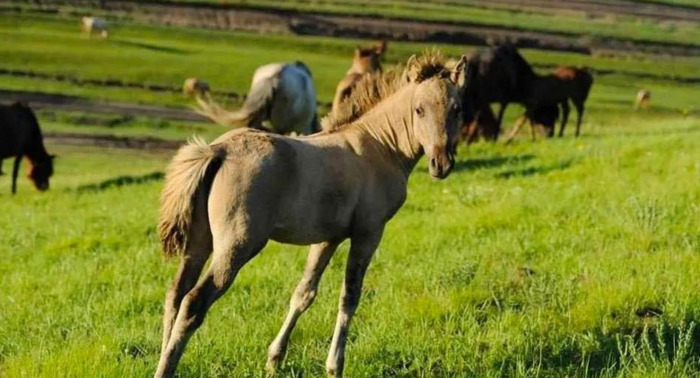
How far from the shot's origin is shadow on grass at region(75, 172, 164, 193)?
22047 mm

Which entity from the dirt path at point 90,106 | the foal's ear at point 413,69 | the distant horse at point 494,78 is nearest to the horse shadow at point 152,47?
the dirt path at point 90,106

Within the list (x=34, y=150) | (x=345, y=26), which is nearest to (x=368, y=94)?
(x=34, y=150)

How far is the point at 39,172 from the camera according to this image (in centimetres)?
2506

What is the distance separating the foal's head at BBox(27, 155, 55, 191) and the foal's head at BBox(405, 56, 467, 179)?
21.0m

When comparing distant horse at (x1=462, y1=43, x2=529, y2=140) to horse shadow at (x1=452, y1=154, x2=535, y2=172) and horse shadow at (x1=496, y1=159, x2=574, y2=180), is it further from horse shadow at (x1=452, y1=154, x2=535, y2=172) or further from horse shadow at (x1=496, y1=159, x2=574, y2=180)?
horse shadow at (x1=496, y1=159, x2=574, y2=180)

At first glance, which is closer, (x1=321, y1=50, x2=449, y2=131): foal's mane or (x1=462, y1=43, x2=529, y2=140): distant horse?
(x1=321, y1=50, x2=449, y2=131): foal's mane

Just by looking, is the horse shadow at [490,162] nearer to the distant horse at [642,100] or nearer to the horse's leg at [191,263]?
the horse's leg at [191,263]

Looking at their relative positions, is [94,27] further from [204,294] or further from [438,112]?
[204,294]

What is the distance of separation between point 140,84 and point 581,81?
1195 inches

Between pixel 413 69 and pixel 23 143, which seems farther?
A: pixel 23 143

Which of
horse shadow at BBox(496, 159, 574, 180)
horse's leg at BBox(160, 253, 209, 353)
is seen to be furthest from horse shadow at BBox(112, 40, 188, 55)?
horse's leg at BBox(160, 253, 209, 353)

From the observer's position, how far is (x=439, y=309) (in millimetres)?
6703

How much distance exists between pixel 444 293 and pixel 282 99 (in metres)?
10.8

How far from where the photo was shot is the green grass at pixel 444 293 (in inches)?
225
